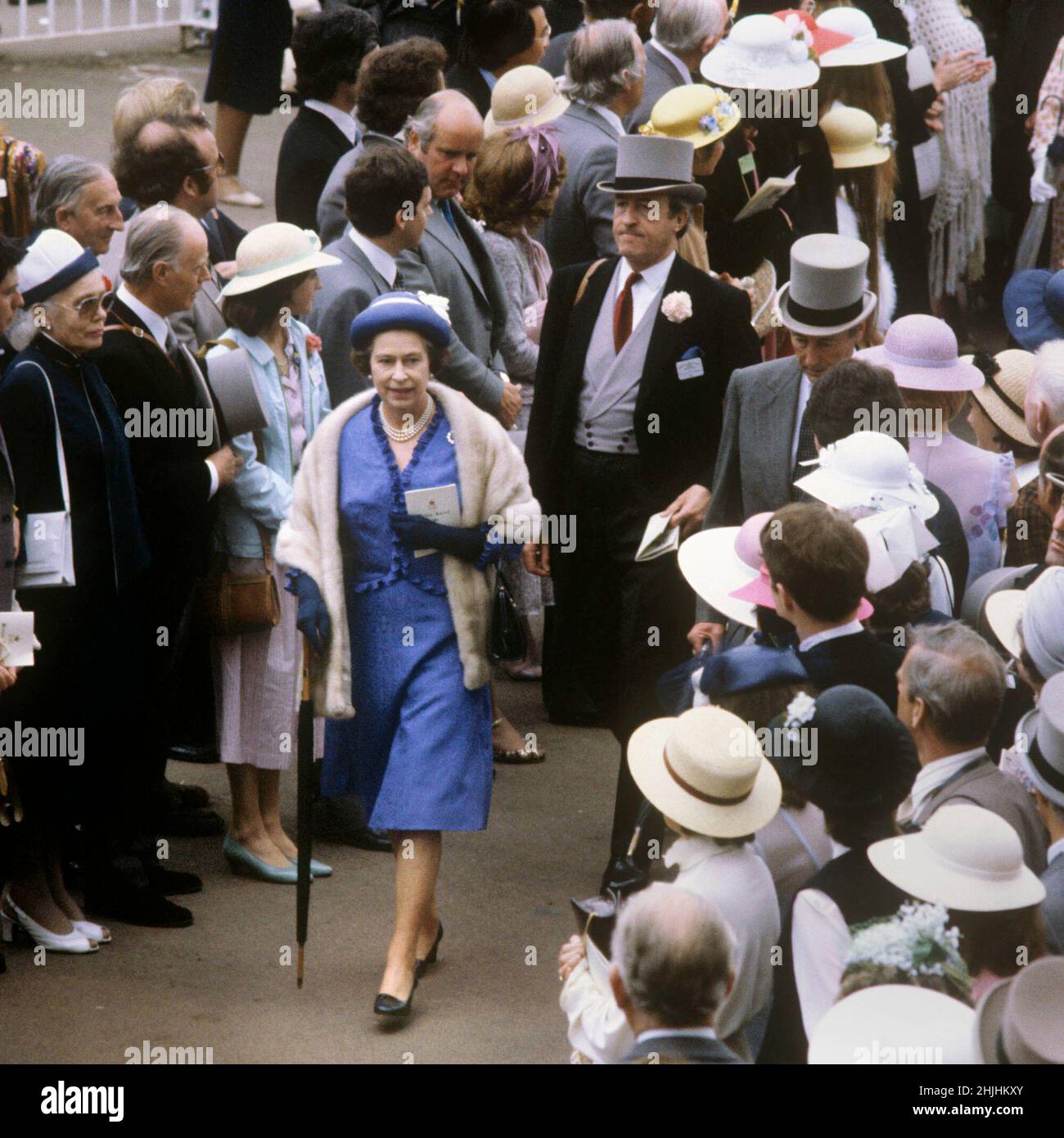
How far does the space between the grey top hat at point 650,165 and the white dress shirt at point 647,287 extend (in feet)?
0.75

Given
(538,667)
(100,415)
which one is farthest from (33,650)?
(538,667)

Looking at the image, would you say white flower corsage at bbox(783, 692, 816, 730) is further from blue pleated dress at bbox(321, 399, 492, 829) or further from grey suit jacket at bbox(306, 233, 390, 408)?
grey suit jacket at bbox(306, 233, 390, 408)

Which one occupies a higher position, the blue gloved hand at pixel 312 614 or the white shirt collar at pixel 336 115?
the white shirt collar at pixel 336 115

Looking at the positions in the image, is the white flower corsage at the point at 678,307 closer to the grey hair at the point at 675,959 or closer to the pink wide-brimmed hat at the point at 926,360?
the pink wide-brimmed hat at the point at 926,360

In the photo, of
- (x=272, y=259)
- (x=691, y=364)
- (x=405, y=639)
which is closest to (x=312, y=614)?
(x=405, y=639)

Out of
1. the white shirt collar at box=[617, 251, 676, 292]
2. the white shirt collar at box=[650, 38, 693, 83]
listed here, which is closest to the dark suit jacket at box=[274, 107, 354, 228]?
the white shirt collar at box=[650, 38, 693, 83]

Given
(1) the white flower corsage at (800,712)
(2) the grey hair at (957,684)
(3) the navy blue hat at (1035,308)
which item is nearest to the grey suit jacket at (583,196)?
(3) the navy blue hat at (1035,308)

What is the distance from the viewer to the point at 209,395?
548 centimetres

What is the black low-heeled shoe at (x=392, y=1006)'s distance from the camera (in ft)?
16.0

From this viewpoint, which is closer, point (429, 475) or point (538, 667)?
point (429, 475)

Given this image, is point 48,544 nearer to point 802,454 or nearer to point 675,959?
point 802,454

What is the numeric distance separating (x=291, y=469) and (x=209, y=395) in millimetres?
432

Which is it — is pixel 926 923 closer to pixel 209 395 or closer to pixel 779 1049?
pixel 779 1049

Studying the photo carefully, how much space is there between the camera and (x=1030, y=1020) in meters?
3.05
